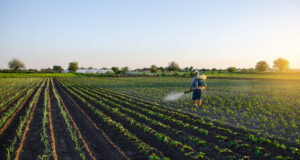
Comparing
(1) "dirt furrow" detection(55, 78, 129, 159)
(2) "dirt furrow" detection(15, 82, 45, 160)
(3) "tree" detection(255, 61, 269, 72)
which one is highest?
(3) "tree" detection(255, 61, 269, 72)

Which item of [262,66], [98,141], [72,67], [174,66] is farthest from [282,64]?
[72,67]

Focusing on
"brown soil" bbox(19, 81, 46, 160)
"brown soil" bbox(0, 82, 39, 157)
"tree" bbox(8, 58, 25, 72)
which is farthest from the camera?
"tree" bbox(8, 58, 25, 72)

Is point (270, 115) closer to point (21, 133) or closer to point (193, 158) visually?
point (193, 158)

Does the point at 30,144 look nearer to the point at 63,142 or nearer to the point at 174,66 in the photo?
the point at 63,142

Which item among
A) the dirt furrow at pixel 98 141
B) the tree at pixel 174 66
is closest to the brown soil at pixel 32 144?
the dirt furrow at pixel 98 141

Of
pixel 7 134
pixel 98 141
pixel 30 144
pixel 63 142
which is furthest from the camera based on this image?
pixel 7 134

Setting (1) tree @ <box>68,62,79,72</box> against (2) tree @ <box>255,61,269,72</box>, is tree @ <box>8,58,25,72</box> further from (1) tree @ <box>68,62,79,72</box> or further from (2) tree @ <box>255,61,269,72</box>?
(2) tree @ <box>255,61,269,72</box>

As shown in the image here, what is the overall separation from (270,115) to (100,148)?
842 cm

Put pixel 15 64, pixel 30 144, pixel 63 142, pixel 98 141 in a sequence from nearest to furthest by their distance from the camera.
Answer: pixel 30 144
pixel 63 142
pixel 98 141
pixel 15 64

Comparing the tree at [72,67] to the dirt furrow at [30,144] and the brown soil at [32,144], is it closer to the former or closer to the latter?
the brown soil at [32,144]

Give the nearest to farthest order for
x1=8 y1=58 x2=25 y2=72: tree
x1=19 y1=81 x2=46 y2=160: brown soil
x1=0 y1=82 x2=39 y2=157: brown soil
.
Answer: x1=19 y1=81 x2=46 y2=160: brown soil
x1=0 y1=82 x2=39 y2=157: brown soil
x1=8 y1=58 x2=25 y2=72: tree

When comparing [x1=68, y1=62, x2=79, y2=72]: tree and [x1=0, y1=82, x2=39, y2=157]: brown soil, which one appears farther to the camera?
[x1=68, y1=62, x2=79, y2=72]: tree

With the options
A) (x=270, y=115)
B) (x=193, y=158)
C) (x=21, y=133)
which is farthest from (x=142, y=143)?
(x=270, y=115)

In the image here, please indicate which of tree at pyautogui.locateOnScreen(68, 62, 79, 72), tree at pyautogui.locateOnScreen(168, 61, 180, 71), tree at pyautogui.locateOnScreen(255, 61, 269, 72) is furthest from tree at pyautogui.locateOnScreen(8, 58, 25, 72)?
tree at pyautogui.locateOnScreen(255, 61, 269, 72)
